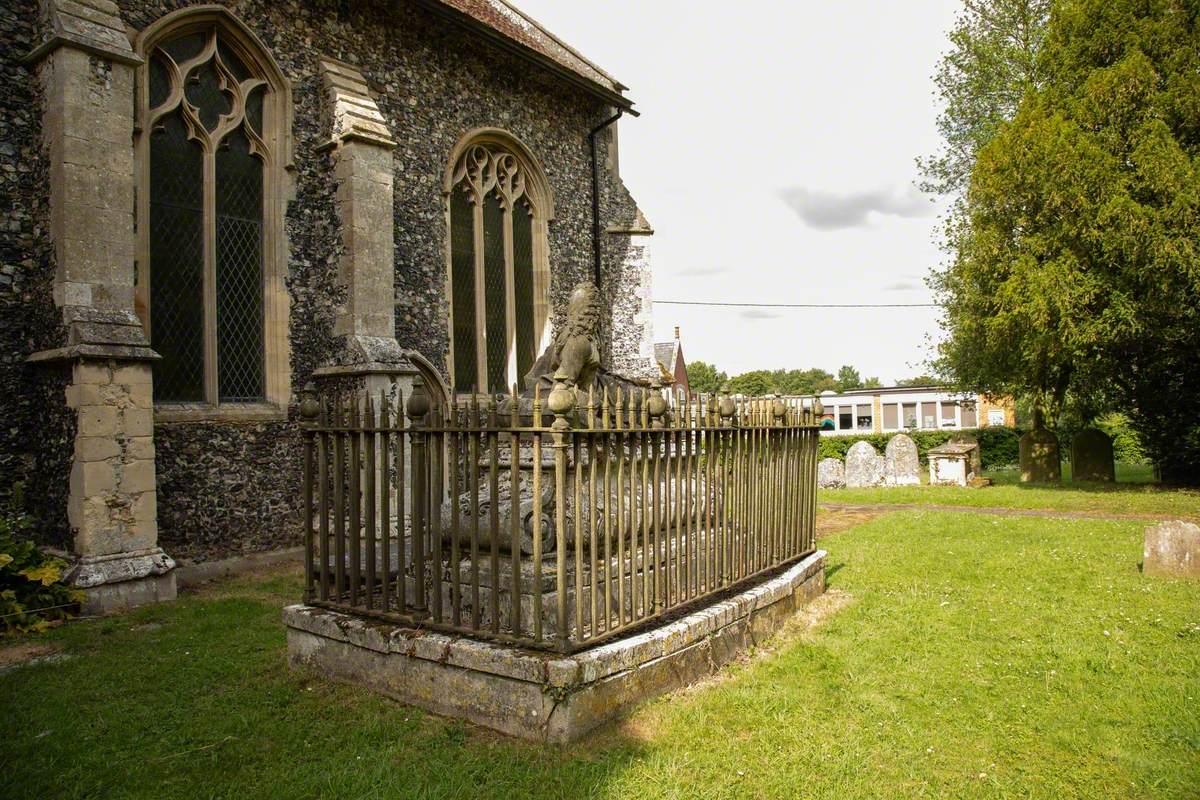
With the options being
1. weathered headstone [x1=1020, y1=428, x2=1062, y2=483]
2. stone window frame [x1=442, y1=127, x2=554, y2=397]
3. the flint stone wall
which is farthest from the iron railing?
weathered headstone [x1=1020, y1=428, x2=1062, y2=483]

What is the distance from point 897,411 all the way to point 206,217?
42.4m

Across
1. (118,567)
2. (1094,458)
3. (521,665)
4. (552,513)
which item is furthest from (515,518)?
(1094,458)

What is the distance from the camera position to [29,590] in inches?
265

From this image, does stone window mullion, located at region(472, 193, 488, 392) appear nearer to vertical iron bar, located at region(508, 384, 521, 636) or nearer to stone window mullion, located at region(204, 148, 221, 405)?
stone window mullion, located at region(204, 148, 221, 405)

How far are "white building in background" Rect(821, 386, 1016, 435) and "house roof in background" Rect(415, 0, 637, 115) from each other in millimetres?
30467

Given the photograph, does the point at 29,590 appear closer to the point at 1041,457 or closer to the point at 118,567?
the point at 118,567

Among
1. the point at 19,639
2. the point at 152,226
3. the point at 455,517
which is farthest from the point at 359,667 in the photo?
the point at 152,226

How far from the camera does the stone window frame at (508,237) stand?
12430 mm

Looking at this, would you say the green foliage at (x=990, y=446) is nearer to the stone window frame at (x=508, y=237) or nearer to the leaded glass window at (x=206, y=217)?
the stone window frame at (x=508, y=237)

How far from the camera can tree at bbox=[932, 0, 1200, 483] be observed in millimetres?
12883

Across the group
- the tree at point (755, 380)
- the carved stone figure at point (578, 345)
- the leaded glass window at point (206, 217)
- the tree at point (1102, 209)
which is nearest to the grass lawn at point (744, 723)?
the carved stone figure at point (578, 345)

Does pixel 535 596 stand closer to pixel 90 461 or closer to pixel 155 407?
pixel 90 461

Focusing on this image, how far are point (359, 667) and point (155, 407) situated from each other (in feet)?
18.6

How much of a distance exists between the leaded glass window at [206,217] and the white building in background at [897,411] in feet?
124
